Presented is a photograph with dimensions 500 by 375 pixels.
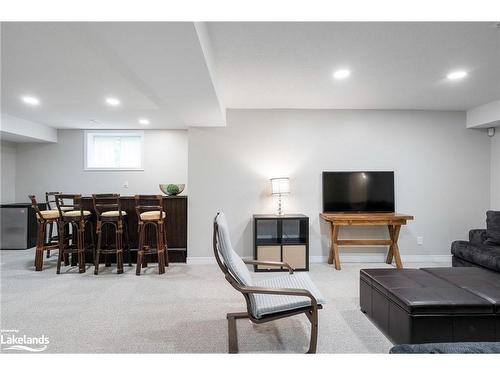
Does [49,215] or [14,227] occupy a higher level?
[49,215]

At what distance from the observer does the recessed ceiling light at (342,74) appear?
283cm

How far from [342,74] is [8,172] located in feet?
21.2

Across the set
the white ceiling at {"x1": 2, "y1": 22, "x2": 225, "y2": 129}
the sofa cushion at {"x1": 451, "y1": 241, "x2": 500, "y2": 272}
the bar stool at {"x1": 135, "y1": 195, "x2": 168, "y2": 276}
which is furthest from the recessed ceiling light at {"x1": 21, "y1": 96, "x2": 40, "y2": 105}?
the sofa cushion at {"x1": 451, "y1": 241, "x2": 500, "y2": 272}

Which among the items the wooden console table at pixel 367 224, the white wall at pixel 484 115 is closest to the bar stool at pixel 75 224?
the wooden console table at pixel 367 224

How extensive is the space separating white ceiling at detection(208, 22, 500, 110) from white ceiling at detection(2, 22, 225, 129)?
0.35 m

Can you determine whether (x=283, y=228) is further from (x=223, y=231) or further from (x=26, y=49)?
(x=26, y=49)

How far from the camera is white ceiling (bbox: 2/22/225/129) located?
176 cm

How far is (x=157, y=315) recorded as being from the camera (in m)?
2.40

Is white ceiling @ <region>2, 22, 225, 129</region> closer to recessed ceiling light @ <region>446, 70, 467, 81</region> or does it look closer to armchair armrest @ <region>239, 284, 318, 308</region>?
armchair armrest @ <region>239, 284, 318, 308</region>

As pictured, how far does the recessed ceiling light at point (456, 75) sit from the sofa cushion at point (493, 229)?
1.82 metres

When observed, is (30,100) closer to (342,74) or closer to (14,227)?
(14,227)

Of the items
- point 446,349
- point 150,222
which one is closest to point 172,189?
point 150,222

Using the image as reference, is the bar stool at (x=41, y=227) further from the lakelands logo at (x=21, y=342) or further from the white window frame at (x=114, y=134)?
the white window frame at (x=114, y=134)

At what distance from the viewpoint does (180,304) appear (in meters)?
2.64
